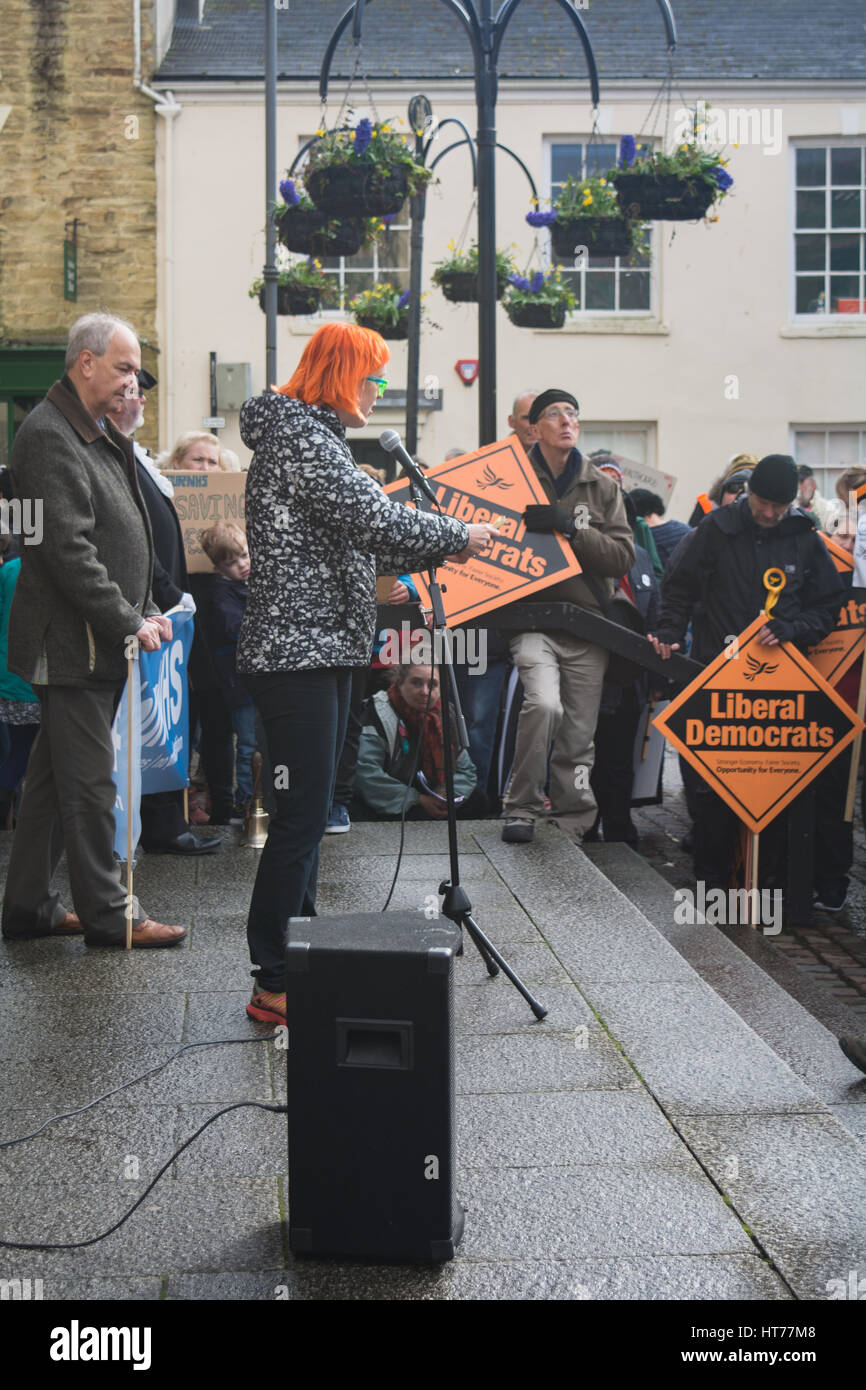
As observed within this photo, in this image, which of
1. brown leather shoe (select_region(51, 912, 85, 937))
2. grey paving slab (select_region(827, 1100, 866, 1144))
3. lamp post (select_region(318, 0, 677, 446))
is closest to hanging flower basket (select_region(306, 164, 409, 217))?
lamp post (select_region(318, 0, 677, 446))

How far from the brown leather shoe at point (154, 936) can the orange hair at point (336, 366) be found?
1.99m

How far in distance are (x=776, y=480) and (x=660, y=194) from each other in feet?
9.17

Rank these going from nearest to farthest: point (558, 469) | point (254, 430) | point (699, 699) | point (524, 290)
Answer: point (254, 430)
point (699, 699)
point (558, 469)
point (524, 290)

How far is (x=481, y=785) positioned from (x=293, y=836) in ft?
12.2

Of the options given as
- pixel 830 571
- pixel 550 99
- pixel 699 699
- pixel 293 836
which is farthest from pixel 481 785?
pixel 550 99

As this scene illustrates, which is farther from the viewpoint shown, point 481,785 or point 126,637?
point 481,785

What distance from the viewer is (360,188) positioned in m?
8.82

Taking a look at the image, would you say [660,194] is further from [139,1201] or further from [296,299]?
[139,1201]

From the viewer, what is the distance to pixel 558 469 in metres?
7.50

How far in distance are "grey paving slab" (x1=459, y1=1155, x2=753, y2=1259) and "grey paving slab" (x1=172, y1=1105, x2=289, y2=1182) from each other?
0.46 metres

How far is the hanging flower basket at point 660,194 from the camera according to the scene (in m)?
8.92

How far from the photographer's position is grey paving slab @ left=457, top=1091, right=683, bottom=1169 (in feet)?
11.5

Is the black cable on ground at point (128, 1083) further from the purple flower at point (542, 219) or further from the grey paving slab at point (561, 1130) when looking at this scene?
the purple flower at point (542, 219)

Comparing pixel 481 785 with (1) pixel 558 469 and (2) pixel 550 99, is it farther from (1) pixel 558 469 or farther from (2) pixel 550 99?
(2) pixel 550 99
